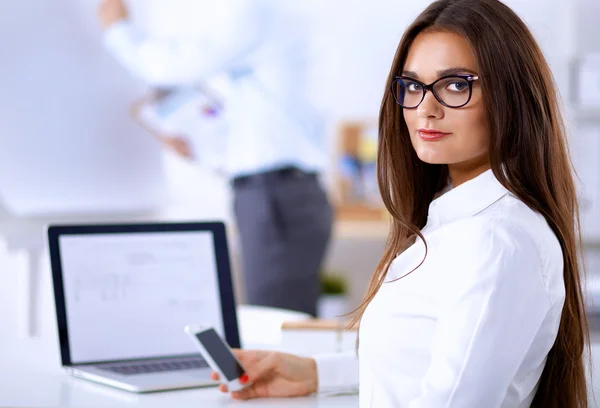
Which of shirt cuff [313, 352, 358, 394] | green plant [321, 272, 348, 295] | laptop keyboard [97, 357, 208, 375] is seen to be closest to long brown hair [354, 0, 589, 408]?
shirt cuff [313, 352, 358, 394]

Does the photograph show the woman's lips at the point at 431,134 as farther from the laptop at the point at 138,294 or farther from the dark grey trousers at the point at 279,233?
the dark grey trousers at the point at 279,233

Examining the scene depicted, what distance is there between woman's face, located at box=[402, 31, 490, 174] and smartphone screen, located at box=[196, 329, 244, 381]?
39 centimetres

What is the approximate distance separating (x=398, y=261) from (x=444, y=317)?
0.42 ft

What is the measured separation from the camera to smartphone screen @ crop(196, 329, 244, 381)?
1176 mm

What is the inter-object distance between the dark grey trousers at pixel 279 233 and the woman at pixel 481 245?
1323 mm

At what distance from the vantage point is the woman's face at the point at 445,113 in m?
0.95

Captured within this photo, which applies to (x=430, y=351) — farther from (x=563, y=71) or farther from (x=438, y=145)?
(x=563, y=71)

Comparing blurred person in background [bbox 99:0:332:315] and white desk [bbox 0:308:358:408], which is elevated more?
blurred person in background [bbox 99:0:332:315]

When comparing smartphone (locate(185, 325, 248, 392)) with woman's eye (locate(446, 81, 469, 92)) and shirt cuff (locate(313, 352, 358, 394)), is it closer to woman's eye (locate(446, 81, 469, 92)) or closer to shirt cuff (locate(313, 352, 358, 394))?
shirt cuff (locate(313, 352, 358, 394))

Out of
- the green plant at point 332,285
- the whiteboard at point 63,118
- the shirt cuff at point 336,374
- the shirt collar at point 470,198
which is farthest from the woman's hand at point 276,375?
the green plant at point 332,285

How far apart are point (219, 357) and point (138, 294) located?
257 millimetres

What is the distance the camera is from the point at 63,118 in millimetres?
2225

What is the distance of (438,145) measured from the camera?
0.99 m

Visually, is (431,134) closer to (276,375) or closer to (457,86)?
(457,86)
